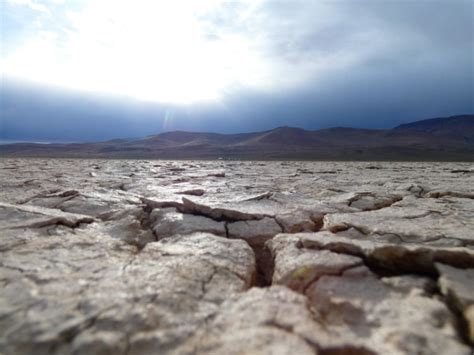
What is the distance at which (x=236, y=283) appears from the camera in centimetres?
130

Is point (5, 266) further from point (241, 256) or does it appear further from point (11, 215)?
point (241, 256)

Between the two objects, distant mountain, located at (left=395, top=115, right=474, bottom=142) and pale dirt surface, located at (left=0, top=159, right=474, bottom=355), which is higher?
distant mountain, located at (left=395, top=115, right=474, bottom=142)

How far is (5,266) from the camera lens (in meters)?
1.39

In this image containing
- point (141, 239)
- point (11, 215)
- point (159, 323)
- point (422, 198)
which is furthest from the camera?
point (422, 198)

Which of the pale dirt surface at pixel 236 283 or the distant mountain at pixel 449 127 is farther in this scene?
the distant mountain at pixel 449 127

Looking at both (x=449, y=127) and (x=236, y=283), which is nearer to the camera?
(x=236, y=283)

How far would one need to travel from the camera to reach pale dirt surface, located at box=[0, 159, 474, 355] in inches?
37.0

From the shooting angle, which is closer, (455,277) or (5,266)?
(455,277)

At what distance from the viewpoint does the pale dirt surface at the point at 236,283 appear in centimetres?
94

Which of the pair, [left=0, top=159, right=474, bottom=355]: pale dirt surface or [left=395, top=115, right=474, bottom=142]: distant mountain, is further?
[left=395, top=115, right=474, bottom=142]: distant mountain

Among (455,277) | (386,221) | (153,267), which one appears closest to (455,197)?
(386,221)

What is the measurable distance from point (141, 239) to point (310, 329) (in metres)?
1.24

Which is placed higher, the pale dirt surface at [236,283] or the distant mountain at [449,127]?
the distant mountain at [449,127]

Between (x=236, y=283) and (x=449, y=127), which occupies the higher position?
(x=449, y=127)
